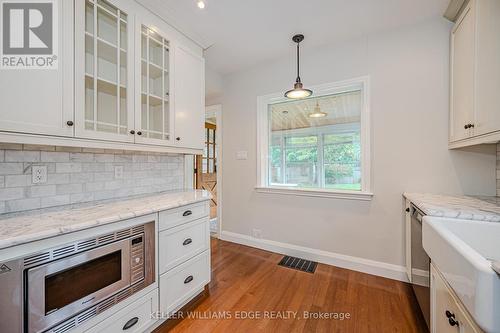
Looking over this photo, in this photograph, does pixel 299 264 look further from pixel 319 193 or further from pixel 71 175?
pixel 71 175

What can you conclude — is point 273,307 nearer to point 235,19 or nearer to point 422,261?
point 422,261

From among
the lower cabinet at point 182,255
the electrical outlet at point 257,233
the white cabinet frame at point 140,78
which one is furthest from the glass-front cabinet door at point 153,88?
the electrical outlet at point 257,233

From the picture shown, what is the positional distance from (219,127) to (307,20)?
182 centimetres

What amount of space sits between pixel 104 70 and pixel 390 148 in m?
2.65

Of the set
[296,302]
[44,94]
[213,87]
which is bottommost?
[296,302]

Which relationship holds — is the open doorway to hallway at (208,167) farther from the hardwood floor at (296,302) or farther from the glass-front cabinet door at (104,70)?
the glass-front cabinet door at (104,70)

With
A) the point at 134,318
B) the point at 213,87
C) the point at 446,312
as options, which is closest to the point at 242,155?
the point at 213,87

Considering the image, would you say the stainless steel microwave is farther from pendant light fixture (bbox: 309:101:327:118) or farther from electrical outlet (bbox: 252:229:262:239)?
pendant light fixture (bbox: 309:101:327:118)

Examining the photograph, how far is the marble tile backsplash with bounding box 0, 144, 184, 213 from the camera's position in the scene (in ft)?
4.25

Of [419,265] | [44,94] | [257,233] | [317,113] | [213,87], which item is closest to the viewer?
[44,94]

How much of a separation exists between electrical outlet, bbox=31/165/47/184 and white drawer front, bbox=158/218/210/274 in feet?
2.89

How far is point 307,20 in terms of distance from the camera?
2.00m

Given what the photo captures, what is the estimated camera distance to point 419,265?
155cm

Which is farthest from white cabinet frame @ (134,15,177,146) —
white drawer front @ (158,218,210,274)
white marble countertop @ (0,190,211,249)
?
white drawer front @ (158,218,210,274)
